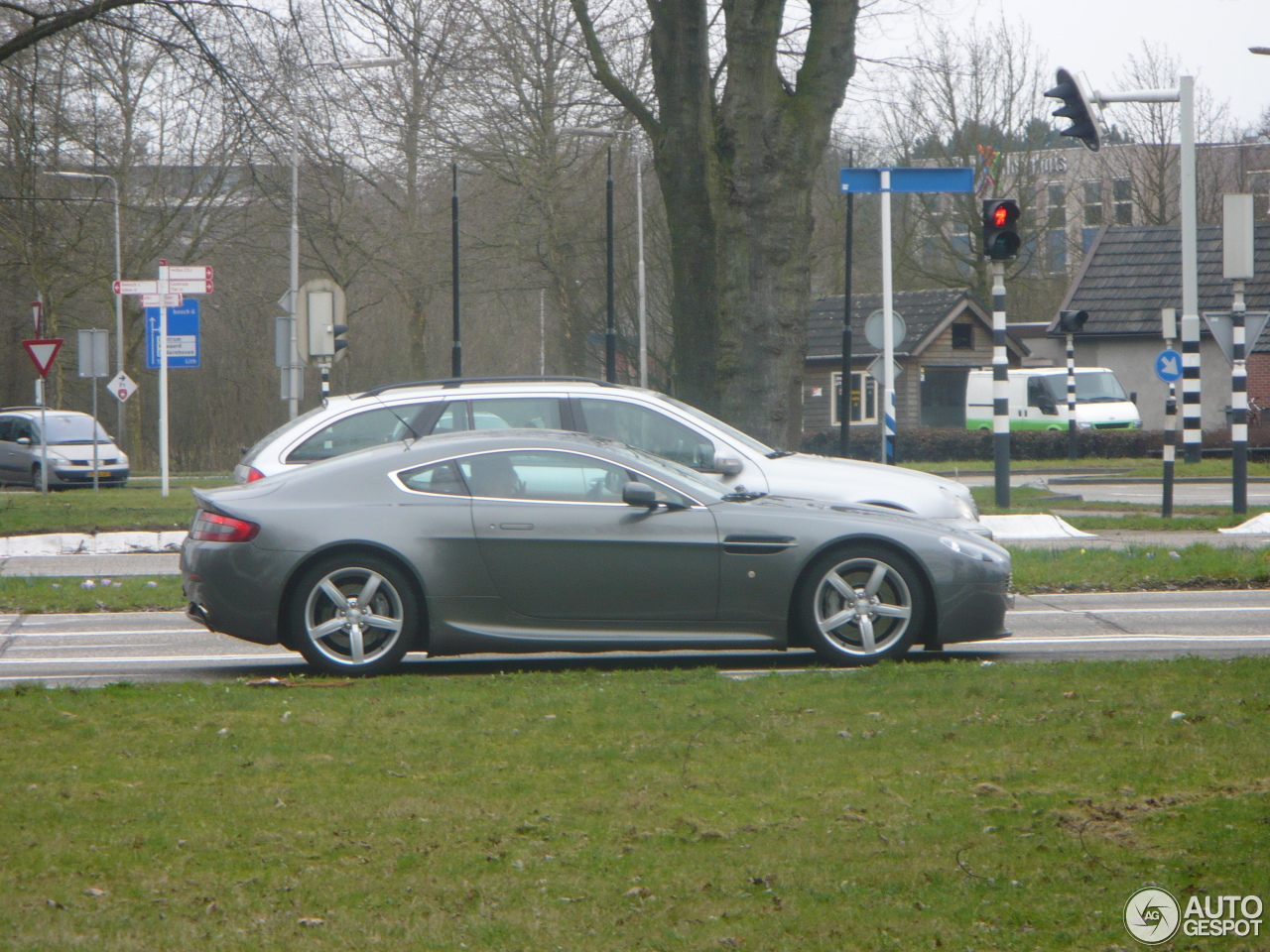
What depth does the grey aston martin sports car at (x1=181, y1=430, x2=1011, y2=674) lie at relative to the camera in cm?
816

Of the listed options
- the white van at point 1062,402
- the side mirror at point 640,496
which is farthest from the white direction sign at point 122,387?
the side mirror at point 640,496

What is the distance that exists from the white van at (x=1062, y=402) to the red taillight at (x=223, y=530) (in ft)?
120

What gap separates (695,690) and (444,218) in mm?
35565

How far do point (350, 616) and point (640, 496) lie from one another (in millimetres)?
1678

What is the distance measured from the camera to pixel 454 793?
5.22 m

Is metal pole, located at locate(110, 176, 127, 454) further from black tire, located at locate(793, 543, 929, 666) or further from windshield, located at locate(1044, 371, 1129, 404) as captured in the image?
black tire, located at locate(793, 543, 929, 666)

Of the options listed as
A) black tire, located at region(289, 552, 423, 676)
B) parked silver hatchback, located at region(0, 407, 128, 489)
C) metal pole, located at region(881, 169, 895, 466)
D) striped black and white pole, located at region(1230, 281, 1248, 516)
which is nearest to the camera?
black tire, located at region(289, 552, 423, 676)

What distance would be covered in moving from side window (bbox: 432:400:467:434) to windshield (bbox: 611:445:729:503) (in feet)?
7.67

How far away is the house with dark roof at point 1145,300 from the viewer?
4456 cm

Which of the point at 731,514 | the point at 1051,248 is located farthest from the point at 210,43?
the point at 1051,248

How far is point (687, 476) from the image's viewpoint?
8.75 metres

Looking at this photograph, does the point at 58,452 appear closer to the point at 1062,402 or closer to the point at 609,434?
the point at 609,434

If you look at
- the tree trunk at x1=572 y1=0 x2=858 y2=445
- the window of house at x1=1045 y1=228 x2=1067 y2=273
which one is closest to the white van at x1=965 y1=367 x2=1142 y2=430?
the window of house at x1=1045 y1=228 x2=1067 y2=273

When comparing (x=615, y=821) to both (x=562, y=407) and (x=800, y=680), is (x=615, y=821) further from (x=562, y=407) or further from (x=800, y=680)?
(x=562, y=407)
